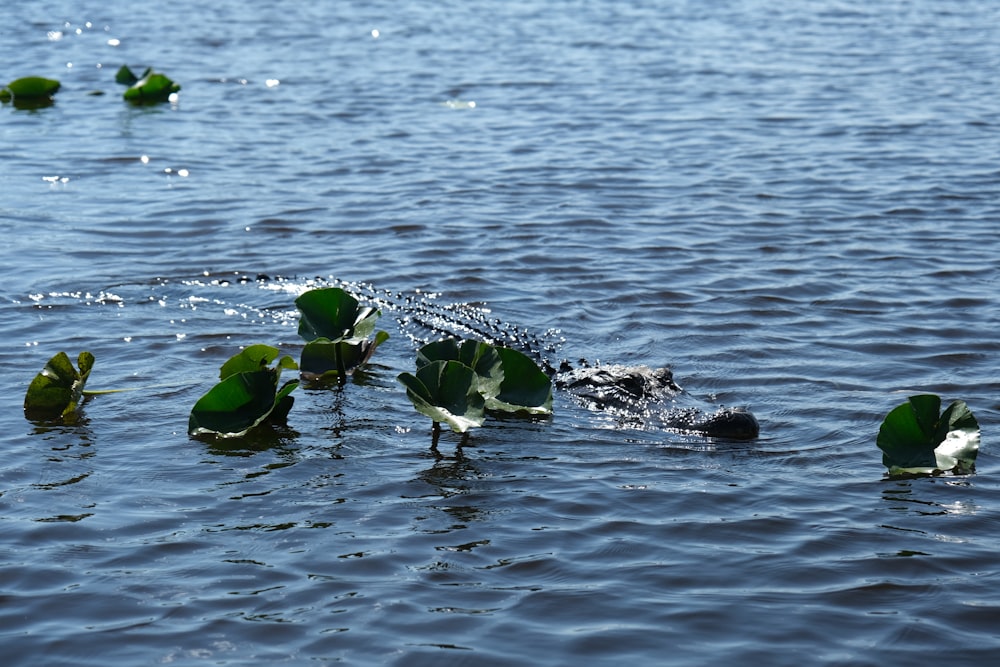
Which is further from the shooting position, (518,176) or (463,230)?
(518,176)

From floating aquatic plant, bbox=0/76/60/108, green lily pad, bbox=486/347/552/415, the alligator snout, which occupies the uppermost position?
green lily pad, bbox=486/347/552/415

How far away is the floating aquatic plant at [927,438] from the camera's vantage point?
4.29 metres

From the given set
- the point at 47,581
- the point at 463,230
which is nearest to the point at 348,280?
the point at 463,230

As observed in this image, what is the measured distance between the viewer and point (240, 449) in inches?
182

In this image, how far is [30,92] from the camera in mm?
11453

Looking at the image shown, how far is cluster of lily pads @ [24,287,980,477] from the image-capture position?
4.31 metres

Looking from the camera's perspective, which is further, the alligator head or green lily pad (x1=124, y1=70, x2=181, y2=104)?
green lily pad (x1=124, y1=70, x2=181, y2=104)

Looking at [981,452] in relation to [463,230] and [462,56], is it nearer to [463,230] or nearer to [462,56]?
[463,230]

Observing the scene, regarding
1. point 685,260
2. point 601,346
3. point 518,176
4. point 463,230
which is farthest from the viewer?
point 518,176

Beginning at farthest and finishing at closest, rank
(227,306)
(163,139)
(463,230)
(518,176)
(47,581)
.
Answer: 1. (163,139)
2. (518,176)
3. (463,230)
4. (227,306)
5. (47,581)

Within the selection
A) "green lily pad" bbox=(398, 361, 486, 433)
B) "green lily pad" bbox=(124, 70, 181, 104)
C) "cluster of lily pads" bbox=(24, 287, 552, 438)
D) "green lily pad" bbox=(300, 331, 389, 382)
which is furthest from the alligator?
"green lily pad" bbox=(124, 70, 181, 104)

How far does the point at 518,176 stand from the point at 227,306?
11.1 ft

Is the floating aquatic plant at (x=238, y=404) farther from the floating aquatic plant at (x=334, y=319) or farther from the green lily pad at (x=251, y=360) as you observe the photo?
the floating aquatic plant at (x=334, y=319)

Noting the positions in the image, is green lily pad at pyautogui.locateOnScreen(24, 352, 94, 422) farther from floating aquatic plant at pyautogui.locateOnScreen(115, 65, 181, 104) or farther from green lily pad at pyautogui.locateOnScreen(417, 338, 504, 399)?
floating aquatic plant at pyautogui.locateOnScreen(115, 65, 181, 104)
